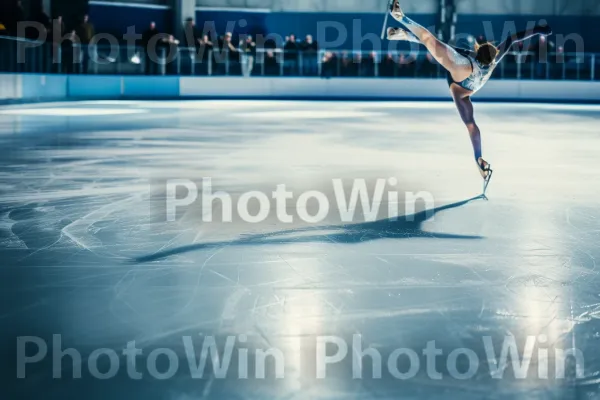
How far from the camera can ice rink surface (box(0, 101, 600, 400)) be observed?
2.63 meters

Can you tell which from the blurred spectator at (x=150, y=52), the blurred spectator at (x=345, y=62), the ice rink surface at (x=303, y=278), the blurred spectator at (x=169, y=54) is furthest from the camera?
the blurred spectator at (x=345, y=62)

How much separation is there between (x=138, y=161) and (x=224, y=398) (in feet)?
21.4

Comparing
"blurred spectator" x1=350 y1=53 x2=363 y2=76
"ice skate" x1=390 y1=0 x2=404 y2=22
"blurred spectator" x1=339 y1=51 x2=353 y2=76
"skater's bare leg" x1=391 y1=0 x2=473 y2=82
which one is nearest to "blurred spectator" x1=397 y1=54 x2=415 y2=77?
"blurred spectator" x1=350 y1=53 x2=363 y2=76

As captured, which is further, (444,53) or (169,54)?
(169,54)

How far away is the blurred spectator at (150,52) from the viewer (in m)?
22.0

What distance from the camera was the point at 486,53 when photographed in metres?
6.76

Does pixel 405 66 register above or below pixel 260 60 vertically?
below

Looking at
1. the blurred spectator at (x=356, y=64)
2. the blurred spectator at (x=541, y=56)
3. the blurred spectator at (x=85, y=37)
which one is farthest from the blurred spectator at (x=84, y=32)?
the blurred spectator at (x=541, y=56)

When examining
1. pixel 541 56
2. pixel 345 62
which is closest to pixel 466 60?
pixel 541 56

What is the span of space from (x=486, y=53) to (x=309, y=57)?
→ 17.1 meters

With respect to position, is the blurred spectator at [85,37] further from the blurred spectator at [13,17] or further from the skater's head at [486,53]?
the skater's head at [486,53]

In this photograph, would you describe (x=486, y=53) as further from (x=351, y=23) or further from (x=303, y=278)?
(x=351, y=23)

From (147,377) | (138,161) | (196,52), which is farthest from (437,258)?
(196,52)

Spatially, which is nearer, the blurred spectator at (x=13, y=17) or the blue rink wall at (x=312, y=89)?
the blurred spectator at (x=13, y=17)
